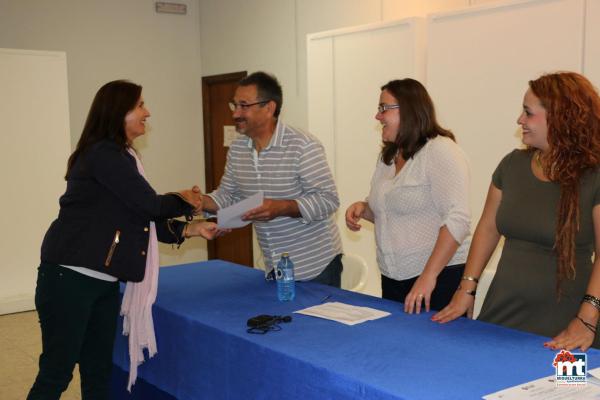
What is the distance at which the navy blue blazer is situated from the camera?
7.66ft

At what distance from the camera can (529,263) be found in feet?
6.86

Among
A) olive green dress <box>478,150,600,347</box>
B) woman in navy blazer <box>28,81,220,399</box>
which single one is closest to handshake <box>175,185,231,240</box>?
woman in navy blazer <box>28,81,220,399</box>

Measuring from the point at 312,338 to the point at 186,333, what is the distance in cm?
56

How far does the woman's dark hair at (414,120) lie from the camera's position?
2.45 metres

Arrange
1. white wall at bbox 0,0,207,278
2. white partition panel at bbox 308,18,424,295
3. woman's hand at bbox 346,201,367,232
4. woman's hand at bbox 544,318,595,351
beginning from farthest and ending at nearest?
white wall at bbox 0,0,207,278, white partition panel at bbox 308,18,424,295, woman's hand at bbox 346,201,367,232, woman's hand at bbox 544,318,595,351

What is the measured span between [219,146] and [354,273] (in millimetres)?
4078

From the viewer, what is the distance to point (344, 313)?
2.26 m

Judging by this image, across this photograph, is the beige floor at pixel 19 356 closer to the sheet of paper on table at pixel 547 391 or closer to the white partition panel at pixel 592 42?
the sheet of paper on table at pixel 547 391

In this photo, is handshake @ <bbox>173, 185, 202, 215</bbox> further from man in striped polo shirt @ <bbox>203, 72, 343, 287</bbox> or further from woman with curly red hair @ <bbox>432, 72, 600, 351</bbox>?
woman with curly red hair @ <bbox>432, 72, 600, 351</bbox>

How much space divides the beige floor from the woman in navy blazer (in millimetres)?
1424

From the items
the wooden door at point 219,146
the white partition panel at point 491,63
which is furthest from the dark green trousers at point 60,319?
the wooden door at point 219,146

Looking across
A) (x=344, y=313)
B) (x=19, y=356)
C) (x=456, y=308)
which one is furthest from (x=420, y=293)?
(x=19, y=356)

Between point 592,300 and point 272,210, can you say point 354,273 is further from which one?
point 592,300

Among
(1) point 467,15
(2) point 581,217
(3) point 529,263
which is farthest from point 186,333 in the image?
(1) point 467,15
